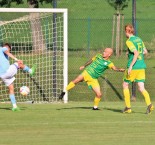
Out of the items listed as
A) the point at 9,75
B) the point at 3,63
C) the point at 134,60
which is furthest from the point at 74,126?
the point at 3,63

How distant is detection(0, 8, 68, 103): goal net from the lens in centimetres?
2225

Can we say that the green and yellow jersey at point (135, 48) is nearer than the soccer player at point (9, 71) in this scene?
Yes

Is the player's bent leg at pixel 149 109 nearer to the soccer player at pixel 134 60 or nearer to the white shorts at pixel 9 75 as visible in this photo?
the soccer player at pixel 134 60

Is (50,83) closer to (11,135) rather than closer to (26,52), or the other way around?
(26,52)

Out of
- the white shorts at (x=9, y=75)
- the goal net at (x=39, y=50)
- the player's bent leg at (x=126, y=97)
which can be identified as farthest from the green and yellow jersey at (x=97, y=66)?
the goal net at (x=39, y=50)

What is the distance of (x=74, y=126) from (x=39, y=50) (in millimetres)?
7318

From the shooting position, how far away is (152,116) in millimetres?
17297

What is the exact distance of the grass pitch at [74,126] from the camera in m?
13.5

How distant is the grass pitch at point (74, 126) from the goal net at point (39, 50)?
2838 mm

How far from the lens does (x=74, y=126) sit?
50.5ft

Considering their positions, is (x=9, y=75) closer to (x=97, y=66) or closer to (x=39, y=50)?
(x=97, y=66)

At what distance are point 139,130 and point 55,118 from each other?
→ 2.42 metres

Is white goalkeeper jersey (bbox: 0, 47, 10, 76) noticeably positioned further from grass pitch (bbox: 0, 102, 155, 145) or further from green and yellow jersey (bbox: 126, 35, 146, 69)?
green and yellow jersey (bbox: 126, 35, 146, 69)

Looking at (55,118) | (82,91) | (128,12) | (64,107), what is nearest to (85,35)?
(128,12)
